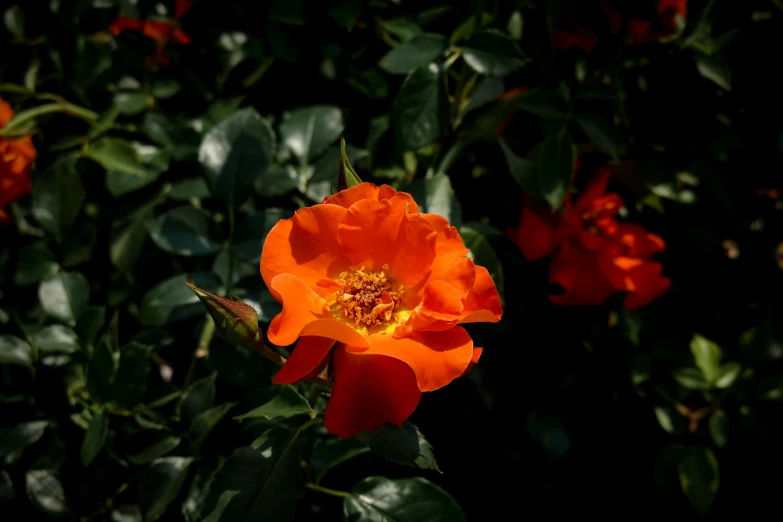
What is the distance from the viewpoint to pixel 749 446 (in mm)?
1421

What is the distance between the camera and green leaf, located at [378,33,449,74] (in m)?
1.08

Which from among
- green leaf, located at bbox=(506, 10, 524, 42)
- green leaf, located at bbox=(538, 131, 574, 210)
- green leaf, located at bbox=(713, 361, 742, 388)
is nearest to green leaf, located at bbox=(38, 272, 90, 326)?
green leaf, located at bbox=(538, 131, 574, 210)

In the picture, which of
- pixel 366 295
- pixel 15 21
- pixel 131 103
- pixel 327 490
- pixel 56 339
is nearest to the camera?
pixel 366 295

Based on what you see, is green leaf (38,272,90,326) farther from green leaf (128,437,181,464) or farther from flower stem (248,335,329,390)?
flower stem (248,335,329,390)

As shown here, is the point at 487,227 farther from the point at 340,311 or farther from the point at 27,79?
the point at 27,79

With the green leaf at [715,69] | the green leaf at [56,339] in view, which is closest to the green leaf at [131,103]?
the green leaf at [56,339]

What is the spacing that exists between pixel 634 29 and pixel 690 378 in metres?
0.82

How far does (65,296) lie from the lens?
3.94ft

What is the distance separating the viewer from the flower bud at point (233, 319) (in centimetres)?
75

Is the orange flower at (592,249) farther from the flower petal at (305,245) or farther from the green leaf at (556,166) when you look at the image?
the flower petal at (305,245)

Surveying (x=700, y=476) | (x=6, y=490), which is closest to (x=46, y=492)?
(x=6, y=490)

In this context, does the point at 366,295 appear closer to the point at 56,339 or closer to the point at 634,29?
the point at 56,339

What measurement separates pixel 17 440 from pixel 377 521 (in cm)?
A: 71

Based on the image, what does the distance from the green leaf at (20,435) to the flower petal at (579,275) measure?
3.50 ft
